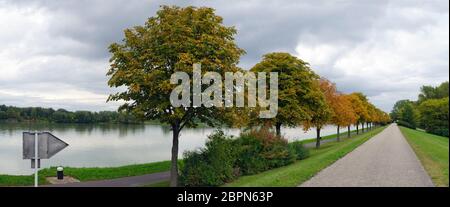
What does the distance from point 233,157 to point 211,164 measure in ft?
7.56

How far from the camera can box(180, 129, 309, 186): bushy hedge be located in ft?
65.8

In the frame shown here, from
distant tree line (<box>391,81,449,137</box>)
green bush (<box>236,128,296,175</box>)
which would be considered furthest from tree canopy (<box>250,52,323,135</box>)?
distant tree line (<box>391,81,449,137</box>)

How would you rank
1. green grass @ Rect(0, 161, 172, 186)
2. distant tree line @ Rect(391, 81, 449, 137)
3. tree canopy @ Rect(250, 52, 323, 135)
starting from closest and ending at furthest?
green grass @ Rect(0, 161, 172, 186) < tree canopy @ Rect(250, 52, 323, 135) < distant tree line @ Rect(391, 81, 449, 137)

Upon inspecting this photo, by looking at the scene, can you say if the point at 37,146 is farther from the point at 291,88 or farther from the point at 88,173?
the point at 291,88

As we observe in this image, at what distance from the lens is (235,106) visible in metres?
20.0

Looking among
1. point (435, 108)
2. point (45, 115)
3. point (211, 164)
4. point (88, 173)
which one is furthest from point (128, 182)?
point (45, 115)

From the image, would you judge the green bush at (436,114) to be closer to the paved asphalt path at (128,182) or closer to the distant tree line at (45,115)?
the paved asphalt path at (128,182)

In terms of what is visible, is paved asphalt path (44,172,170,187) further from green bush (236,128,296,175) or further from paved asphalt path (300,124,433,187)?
paved asphalt path (300,124,433,187)

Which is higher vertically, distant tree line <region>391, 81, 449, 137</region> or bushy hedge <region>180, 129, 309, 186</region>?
distant tree line <region>391, 81, 449, 137</region>

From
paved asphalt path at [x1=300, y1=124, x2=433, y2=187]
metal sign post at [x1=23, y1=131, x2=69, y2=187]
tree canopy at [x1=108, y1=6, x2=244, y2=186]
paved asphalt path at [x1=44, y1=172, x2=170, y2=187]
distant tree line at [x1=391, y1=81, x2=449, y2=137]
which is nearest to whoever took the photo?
metal sign post at [x1=23, y1=131, x2=69, y2=187]

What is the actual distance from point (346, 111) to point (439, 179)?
105 ft

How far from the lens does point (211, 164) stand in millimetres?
20406

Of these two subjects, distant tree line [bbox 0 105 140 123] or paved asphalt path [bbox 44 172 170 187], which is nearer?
paved asphalt path [bbox 44 172 170 187]

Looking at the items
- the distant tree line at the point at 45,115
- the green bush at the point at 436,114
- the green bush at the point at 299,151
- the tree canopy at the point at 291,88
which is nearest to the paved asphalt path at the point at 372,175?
the green bush at the point at 299,151
